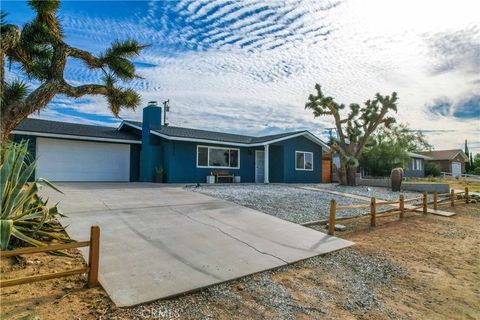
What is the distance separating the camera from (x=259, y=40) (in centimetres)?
956

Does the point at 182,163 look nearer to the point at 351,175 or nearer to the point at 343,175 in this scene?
the point at 343,175

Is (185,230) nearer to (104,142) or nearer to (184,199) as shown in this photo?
(184,199)

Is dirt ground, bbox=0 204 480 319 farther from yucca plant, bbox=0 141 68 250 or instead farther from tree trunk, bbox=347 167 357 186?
tree trunk, bbox=347 167 357 186

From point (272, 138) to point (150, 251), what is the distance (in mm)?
14153

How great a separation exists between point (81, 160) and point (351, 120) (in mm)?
16669

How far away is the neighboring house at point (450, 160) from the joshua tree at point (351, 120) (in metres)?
28.5

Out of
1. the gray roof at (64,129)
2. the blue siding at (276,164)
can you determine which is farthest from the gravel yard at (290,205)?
the gray roof at (64,129)

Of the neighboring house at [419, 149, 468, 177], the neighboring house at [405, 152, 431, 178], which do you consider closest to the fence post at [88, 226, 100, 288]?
the neighboring house at [405, 152, 431, 178]

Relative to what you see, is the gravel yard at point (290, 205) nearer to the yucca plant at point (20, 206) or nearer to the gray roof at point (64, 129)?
the yucca plant at point (20, 206)

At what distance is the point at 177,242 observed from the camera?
17.5 feet

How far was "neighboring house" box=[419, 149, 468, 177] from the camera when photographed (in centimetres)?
4251

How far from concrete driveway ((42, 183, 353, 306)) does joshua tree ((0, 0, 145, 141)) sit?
2.52 m

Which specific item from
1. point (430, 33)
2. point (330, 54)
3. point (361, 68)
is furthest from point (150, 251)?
point (361, 68)

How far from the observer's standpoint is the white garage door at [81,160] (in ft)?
45.8
